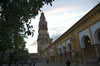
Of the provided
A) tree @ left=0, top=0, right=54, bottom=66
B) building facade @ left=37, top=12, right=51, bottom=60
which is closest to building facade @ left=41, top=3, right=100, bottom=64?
tree @ left=0, top=0, right=54, bottom=66

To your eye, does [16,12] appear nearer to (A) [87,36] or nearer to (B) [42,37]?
(A) [87,36]

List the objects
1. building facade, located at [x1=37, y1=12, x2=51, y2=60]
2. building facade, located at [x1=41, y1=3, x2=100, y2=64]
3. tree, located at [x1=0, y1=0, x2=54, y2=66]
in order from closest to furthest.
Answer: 1. tree, located at [x1=0, y1=0, x2=54, y2=66]
2. building facade, located at [x1=41, y1=3, x2=100, y2=64]
3. building facade, located at [x1=37, y1=12, x2=51, y2=60]

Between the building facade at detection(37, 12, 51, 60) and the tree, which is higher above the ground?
the building facade at detection(37, 12, 51, 60)

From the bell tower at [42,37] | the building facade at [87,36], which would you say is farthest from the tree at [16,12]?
the bell tower at [42,37]

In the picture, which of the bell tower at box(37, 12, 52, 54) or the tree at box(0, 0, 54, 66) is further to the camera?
the bell tower at box(37, 12, 52, 54)

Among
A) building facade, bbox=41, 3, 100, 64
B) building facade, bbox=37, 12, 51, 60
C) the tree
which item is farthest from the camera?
building facade, bbox=37, 12, 51, 60

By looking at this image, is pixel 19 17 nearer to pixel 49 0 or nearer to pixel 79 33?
pixel 49 0

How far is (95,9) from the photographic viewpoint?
34.4ft

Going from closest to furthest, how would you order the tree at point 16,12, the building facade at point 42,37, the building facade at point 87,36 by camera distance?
1. the tree at point 16,12
2. the building facade at point 87,36
3. the building facade at point 42,37

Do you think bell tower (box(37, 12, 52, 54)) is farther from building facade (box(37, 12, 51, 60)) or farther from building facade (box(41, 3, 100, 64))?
building facade (box(41, 3, 100, 64))

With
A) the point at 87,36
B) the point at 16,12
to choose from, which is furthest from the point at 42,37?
the point at 16,12

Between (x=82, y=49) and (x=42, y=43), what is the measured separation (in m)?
48.6

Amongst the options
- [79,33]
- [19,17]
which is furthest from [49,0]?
[79,33]

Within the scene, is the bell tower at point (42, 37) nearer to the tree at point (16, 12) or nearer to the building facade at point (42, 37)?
the building facade at point (42, 37)
